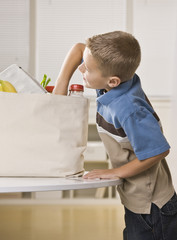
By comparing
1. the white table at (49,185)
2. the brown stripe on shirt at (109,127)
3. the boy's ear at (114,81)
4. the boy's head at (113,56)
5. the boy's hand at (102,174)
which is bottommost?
the boy's hand at (102,174)

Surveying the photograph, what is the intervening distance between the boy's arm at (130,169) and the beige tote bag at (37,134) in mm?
79

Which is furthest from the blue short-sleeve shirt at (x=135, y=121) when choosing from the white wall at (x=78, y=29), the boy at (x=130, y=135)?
the white wall at (x=78, y=29)

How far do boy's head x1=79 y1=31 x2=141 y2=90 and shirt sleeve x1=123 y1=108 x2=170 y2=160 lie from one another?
0.12m

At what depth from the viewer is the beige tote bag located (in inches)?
35.4

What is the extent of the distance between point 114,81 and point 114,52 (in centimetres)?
8

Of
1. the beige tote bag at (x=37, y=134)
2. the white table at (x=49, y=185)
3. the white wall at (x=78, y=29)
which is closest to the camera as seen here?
the white table at (x=49, y=185)

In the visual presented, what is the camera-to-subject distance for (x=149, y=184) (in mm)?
1017

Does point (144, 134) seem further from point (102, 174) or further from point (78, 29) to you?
point (78, 29)

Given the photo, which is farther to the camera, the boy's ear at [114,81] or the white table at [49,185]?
the boy's ear at [114,81]

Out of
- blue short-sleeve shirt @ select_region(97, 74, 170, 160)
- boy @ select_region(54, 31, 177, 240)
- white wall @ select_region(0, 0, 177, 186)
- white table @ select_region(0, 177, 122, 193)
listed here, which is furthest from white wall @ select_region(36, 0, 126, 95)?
white table @ select_region(0, 177, 122, 193)

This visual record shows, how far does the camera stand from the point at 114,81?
97cm

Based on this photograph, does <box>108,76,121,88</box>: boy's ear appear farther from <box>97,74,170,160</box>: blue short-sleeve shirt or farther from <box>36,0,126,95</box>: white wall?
<box>36,0,126,95</box>: white wall

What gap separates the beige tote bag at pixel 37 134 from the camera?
900 millimetres

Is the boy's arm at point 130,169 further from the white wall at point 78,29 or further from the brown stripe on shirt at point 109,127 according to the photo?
the white wall at point 78,29
